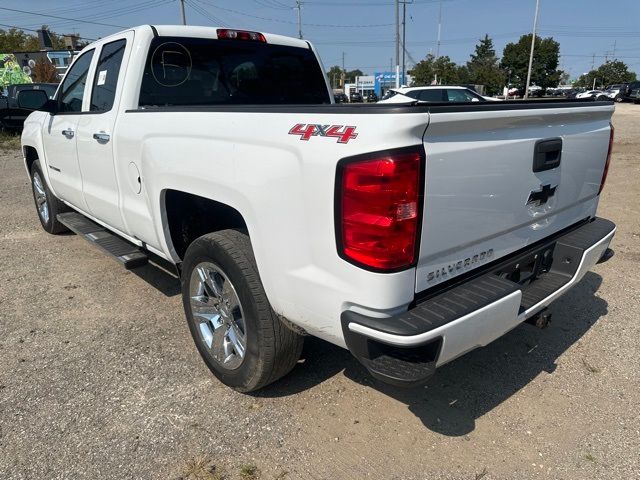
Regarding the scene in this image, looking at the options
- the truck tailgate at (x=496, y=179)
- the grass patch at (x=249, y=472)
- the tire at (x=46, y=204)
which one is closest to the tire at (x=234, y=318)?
the grass patch at (x=249, y=472)

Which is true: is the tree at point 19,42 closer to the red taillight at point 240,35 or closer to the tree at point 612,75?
the red taillight at point 240,35

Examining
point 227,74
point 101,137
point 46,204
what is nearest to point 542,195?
point 227,74

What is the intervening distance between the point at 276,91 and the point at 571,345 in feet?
9.70

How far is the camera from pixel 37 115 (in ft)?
17.6

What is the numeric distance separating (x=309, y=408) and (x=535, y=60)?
68.4 m

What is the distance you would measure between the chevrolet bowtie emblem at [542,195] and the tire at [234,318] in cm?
138

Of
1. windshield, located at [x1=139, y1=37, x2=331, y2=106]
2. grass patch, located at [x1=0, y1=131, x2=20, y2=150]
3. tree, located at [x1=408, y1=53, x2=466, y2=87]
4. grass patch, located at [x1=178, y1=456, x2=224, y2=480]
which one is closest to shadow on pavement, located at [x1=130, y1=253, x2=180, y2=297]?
windshield, located at [x1=139, y1=37, x2=331, y2=106]

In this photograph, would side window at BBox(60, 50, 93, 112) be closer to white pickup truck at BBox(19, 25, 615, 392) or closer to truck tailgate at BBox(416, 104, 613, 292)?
white pickup truck at BBox(19, 25, 615, 392)

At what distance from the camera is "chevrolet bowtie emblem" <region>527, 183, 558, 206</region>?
8.09 ft

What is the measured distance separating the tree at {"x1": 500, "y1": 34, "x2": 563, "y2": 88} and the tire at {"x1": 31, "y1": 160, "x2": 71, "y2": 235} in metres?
64.4

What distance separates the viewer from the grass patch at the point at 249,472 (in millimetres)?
2261

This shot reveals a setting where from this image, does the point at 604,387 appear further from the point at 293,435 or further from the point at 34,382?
the point at 34,382

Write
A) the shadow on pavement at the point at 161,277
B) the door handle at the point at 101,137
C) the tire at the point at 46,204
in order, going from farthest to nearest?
the tire at the point at 46,204
the shadow on pavement at the point at 161,277
the door handle at the point at 101,137

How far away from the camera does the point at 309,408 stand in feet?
8.96
